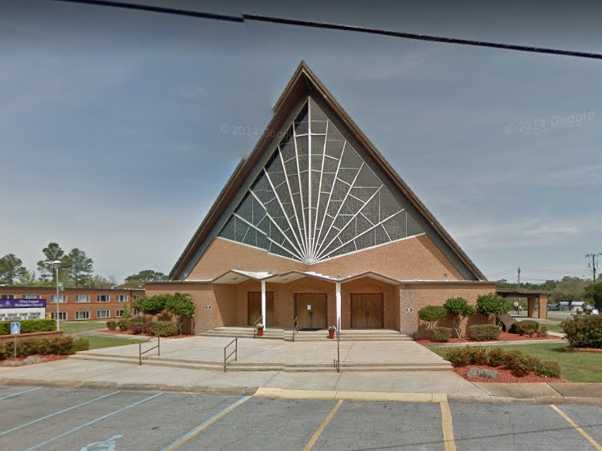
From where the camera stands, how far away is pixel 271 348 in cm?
2345

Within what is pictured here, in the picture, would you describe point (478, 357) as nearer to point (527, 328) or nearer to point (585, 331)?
point (585, 331)

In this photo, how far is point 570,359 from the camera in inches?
714

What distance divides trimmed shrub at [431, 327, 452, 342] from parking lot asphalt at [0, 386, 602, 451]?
45.7ft

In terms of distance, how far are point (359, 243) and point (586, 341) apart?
1428 cm

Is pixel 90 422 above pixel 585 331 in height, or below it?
below

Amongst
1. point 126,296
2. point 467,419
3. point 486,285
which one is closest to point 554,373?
point 467,419

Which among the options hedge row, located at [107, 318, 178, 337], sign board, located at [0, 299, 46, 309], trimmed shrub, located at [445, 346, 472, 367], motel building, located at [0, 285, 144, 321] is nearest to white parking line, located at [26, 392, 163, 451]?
trimmed shrub, located at [445, 346, 472, 367]

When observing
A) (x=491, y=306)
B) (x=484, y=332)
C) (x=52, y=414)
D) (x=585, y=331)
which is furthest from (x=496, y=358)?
(x=52, y=414)

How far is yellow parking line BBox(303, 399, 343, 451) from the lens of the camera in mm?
9422

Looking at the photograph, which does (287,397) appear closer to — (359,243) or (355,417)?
(355,417)

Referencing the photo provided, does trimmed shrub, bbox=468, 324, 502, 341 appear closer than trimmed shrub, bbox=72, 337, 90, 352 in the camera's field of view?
No

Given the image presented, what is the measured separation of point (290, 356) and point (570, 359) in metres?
11.3

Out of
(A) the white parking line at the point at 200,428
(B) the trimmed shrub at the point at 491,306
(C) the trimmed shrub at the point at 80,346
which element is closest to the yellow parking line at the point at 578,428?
(A) the white parking line at the point at 200,428

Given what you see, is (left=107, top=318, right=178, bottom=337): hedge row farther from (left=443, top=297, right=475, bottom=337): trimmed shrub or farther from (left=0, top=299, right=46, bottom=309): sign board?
(left=443, top=297, right=475, bottom=337): trimmed shrub
